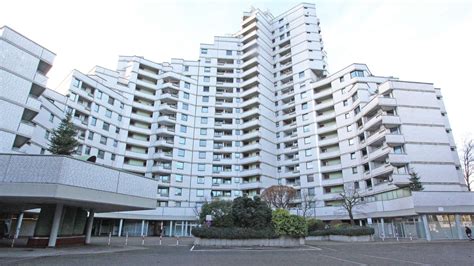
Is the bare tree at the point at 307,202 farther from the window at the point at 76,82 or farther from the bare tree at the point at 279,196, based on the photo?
the window at the point at 76,82

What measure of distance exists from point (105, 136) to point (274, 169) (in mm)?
34488

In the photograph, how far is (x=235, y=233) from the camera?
2464 centimetres

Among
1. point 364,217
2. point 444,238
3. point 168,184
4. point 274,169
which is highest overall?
point 274,169

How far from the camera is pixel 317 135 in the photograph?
58344 millimetres

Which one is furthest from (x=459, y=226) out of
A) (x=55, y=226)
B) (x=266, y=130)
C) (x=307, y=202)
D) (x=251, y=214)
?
(x=55, y=226)

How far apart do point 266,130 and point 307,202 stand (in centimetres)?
1844

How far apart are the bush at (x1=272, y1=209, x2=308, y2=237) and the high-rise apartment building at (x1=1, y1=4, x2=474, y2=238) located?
1801cm

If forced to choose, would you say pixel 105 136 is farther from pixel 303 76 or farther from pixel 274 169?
pixel 303 76

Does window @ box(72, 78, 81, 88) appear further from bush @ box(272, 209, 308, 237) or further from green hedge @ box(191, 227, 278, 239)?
bush @ box(272, 209, 308, 237)

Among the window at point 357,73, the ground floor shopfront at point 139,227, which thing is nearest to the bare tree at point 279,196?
the ground floor shopfront at point 139,227

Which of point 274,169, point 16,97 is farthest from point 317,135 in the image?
point 16,97

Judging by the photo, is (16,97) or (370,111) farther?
(370,111)

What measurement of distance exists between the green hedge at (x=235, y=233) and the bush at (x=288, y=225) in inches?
29.2

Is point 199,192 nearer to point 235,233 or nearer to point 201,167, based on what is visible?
point 201,167
